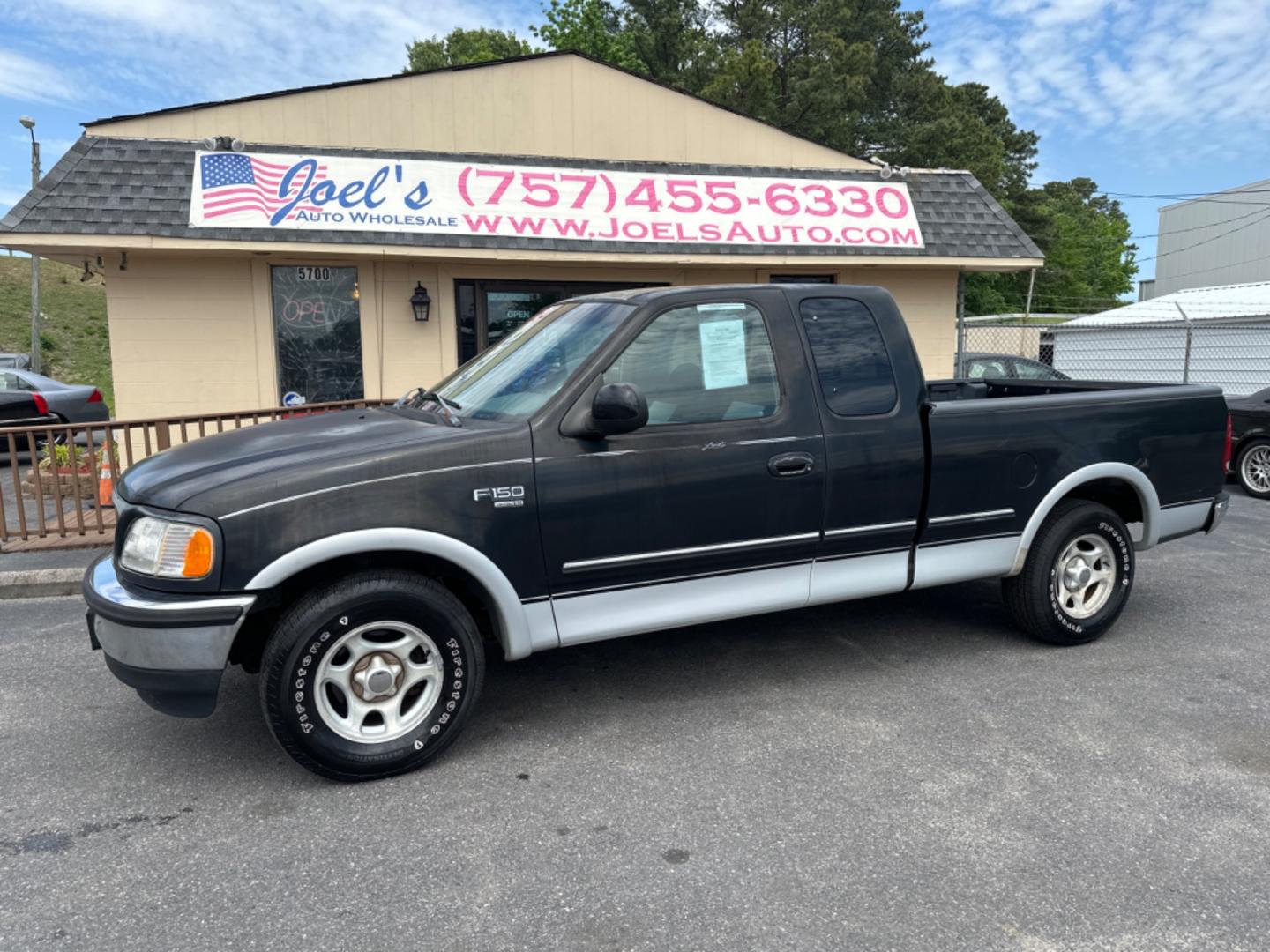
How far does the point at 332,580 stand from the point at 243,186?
7481 millimetres

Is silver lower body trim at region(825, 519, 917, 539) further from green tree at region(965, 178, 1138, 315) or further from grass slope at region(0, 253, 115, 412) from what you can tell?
green tree at region(965, 178, 1138, 315)

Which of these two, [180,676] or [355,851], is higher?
[180,676]

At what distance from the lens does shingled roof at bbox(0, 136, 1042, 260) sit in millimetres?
8711

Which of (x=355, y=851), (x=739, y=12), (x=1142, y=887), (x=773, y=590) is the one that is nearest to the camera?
(x=1142, y=887)

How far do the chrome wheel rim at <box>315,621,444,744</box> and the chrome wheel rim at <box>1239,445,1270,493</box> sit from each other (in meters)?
10.3

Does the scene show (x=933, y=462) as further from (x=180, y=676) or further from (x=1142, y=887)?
(x=180, y=676)

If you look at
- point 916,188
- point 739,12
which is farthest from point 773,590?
point 739,12

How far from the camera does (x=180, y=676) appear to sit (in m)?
3.20

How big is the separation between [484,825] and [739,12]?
39225mm

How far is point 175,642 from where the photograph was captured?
3168 mm

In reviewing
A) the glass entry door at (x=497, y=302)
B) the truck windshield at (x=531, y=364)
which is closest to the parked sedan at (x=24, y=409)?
the glass entry door at (x=497, y=302)

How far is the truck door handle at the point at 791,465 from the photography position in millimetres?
3967

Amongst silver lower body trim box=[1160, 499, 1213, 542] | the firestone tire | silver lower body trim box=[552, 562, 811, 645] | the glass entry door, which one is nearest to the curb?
the firestone tire

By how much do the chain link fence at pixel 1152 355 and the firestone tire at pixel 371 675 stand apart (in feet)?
31.3
